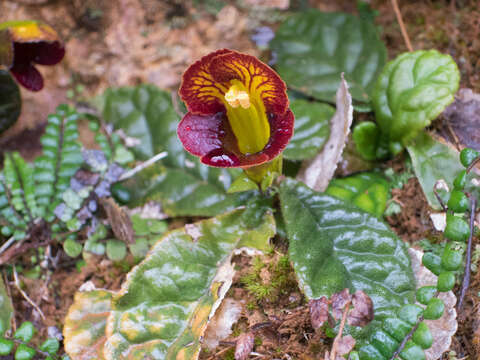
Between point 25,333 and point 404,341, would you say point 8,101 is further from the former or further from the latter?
point 404,341

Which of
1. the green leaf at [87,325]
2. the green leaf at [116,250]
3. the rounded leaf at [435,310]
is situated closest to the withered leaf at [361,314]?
the rounded leaf at [435,310]

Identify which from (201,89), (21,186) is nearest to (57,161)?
(21,186)

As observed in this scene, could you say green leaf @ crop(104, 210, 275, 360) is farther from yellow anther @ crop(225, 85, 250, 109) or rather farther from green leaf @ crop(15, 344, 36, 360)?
yellow anther @ crop(225, 85, 250, 109)

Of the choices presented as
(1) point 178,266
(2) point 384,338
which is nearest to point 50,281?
(1) point 178,266

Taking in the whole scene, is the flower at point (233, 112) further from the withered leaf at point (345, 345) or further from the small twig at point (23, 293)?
the small twig at point (23, 293)

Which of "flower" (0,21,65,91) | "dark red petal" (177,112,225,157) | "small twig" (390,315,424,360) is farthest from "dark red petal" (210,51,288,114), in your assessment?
"flower" (0,21,65,91)

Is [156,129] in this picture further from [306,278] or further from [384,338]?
[384,338]
